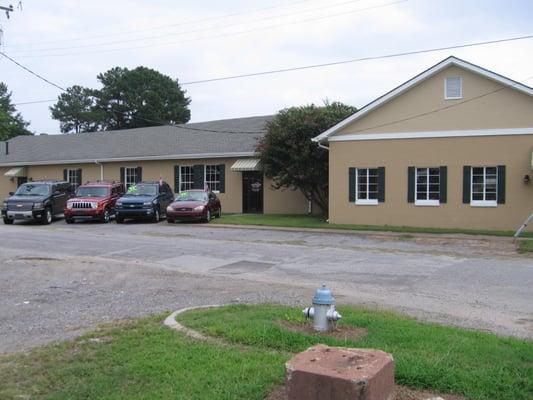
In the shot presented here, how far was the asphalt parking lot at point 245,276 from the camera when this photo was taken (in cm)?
777

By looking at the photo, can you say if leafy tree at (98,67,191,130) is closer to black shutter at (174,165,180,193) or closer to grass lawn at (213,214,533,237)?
black shutter at (174,165,180,193)

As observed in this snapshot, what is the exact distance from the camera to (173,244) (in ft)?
54.4

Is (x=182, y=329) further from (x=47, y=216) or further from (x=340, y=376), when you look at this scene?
(x=47, y=216)

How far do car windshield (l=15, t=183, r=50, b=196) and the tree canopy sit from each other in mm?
42933

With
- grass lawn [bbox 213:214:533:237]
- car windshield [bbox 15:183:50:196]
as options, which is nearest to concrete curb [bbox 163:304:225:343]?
grass lawn [bbox 213:214:533:237]

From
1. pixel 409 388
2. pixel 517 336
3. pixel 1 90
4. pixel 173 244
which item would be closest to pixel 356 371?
pixel 409 388

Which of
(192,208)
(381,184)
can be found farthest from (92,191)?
(381,184)

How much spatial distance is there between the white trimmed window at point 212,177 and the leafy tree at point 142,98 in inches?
1547

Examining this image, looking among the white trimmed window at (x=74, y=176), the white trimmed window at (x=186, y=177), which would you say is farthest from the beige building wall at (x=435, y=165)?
the white trimmed window at (x=74, y=176)

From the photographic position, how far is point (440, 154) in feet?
69.5

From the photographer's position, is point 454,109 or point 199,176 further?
point 199,176

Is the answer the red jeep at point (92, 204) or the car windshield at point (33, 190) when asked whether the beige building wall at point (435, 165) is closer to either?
the red jeep at point (92, 204)

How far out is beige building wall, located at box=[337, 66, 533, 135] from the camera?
20203 mm

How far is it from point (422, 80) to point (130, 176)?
702 inches
